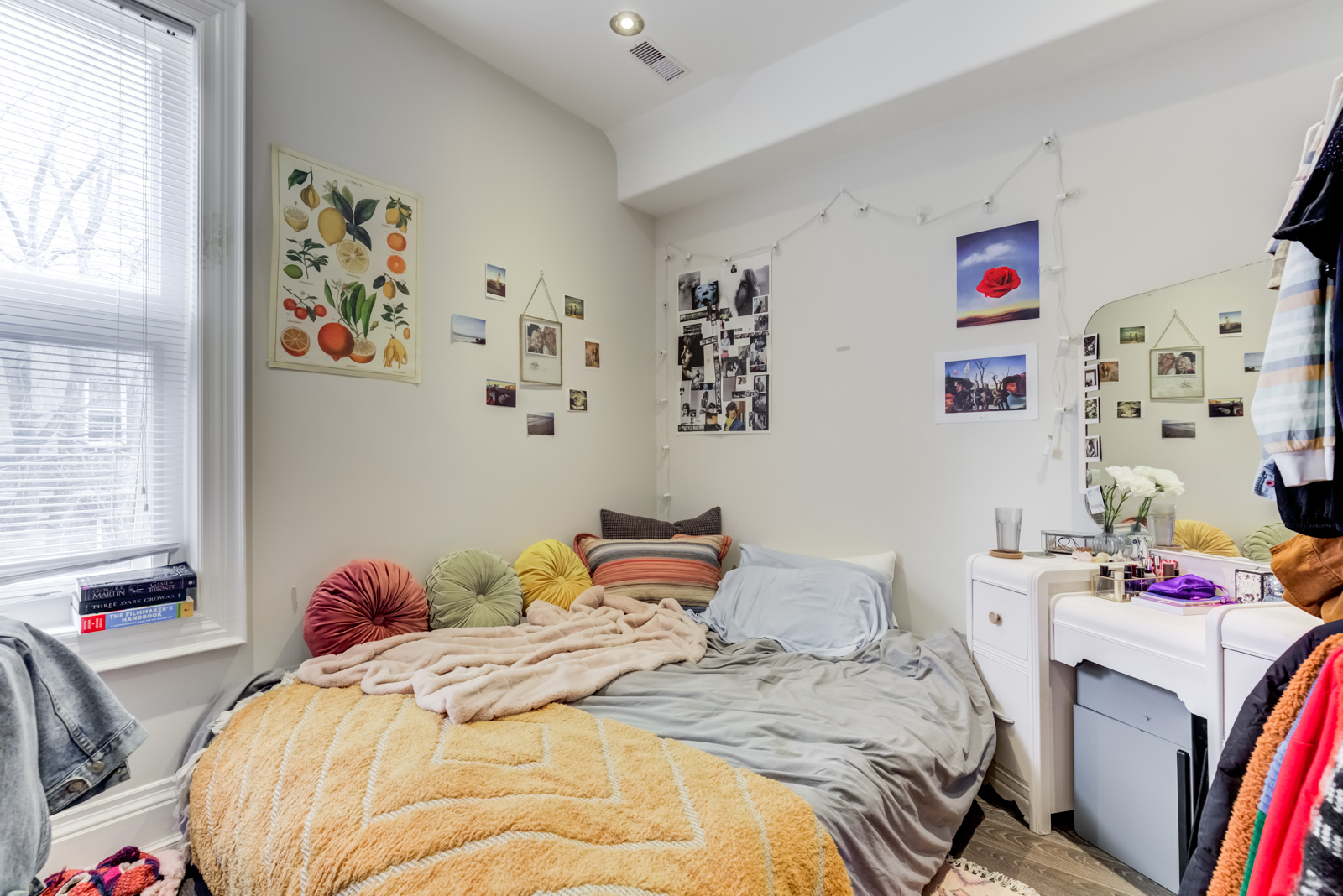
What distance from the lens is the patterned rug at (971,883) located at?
1.50 metres

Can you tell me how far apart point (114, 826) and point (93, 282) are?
4.57 ft

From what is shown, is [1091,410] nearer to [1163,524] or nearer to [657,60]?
[1163,524]

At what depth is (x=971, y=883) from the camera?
60.4 inches

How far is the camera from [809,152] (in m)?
2.64

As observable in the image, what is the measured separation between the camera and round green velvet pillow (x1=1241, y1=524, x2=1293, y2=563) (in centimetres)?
167

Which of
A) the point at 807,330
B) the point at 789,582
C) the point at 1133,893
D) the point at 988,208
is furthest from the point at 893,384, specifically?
the point at 1133,893

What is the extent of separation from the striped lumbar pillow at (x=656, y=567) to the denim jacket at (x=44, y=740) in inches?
65.2

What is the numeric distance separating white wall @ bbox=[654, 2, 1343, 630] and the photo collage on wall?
0.08 metres

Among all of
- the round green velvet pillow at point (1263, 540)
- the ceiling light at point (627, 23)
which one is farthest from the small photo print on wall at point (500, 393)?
the round green velvet pillow at point (1263, 540)

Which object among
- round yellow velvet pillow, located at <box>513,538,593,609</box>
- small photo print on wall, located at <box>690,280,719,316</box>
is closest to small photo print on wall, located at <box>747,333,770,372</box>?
small photo print on wall, located at <box>690,280,719,316</box>

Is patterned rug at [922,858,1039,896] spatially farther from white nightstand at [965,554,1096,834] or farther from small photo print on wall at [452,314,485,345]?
small photo print on wall at [452,314,485,345]

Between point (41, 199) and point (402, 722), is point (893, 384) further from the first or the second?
point (41, 199)

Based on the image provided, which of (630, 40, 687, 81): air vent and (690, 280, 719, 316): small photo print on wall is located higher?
(630, 40, 687, 81): air vent

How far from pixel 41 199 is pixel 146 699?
1.29m
